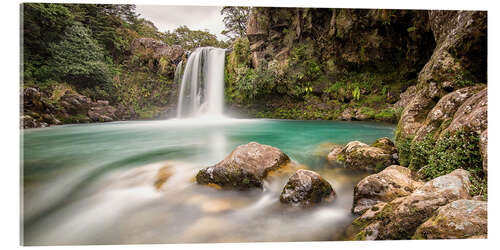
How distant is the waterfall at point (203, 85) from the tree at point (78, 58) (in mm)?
4152

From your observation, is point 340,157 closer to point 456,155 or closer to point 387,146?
point 387,146

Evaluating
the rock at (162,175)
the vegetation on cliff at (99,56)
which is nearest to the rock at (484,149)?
the rock at (162,175)

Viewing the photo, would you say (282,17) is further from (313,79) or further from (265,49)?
(313,79)

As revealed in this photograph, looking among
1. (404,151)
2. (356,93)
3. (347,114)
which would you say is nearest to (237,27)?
(356,93)

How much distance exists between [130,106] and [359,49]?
9589mm

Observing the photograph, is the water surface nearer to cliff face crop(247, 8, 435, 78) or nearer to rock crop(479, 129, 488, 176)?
rock crop(479, 129, 488, 176)

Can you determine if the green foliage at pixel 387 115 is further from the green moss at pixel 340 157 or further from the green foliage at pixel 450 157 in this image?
the green foliage at pixel 450 157

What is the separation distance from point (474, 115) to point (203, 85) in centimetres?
986

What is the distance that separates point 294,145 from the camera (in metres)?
3.44

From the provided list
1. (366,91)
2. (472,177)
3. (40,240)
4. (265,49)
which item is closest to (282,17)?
(265,49)

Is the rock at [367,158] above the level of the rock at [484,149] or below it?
below

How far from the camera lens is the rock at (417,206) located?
128 cm

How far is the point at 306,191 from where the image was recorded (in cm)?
187

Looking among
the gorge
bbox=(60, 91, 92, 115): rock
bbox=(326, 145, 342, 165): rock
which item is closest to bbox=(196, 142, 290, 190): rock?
the gorge
